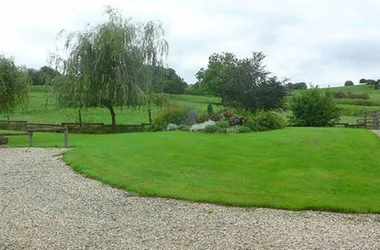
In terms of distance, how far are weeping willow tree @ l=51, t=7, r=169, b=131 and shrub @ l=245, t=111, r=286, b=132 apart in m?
8.20

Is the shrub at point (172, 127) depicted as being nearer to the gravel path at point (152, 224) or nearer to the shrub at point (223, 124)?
the shrub at point (223, 124)

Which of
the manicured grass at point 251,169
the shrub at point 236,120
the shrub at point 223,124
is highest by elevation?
the shrub at point 236,120

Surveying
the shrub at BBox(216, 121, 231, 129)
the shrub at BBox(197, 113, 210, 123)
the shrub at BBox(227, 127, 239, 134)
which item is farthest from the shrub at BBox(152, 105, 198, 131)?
the shrub at BBox(227, 127, 239, 134)

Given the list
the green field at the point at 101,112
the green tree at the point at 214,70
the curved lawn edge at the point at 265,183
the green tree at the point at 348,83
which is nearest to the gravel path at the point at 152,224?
the curved lawn edge at the point at 265,183

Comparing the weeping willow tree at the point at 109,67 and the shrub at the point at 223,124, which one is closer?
the shrub at the point at 223,124

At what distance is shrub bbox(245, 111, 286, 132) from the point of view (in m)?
20.4

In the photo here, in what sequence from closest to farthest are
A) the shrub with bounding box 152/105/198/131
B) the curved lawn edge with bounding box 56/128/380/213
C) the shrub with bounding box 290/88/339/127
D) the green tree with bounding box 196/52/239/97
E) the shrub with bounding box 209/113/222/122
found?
1. the curved lawn edge with bounding box 56/128/380/213
2. the shrub with bounding box 209/113/222/122
3. the shrub with bounding box 152/105/198/131
4. the shrub with bounding box 290/88/339/127
5. the green tree with bounding box 196/52/239/97

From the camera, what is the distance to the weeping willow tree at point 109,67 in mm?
25453

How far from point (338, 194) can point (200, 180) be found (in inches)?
123

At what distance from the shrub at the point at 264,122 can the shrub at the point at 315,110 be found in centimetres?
743

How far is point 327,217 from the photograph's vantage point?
729cm

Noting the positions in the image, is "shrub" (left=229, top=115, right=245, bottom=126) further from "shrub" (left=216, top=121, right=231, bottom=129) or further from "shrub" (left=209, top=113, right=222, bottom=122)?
"shrub" (left=209, top=113, right=222, bottom=122)

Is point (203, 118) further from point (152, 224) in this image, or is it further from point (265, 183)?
point (152, 224)

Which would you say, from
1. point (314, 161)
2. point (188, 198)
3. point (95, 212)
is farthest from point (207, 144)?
point (95, 212)
